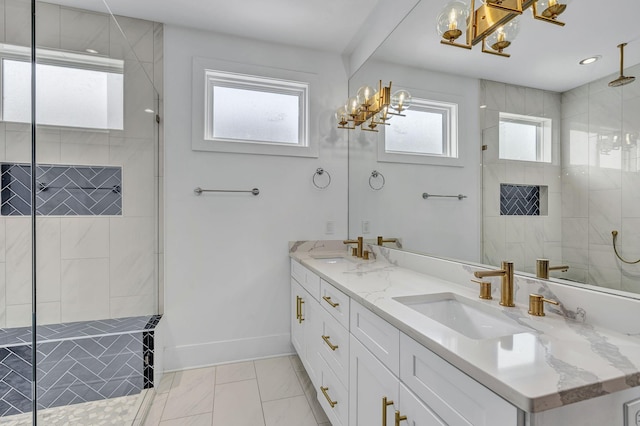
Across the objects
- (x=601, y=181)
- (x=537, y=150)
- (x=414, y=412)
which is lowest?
(x=414, y=412)

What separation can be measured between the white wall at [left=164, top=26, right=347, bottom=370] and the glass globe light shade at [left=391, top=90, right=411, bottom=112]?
727mm

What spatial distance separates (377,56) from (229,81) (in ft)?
3.91

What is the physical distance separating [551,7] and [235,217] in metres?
2.14

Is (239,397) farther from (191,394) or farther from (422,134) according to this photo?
(422,134)

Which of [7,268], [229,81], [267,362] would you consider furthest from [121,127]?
[267,362]

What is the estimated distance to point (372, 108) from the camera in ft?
7.09

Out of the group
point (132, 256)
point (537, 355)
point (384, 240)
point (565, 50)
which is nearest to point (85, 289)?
point (132, 256)

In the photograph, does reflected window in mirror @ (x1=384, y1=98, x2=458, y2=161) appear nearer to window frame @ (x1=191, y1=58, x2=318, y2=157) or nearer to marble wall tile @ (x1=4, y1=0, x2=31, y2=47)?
window frame @ (x1=191, y1=58, x2=318, y2=157)

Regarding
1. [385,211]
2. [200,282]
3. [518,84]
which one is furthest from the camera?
[200,282]

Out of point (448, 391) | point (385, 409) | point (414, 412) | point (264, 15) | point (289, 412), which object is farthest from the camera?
point (264, 15)

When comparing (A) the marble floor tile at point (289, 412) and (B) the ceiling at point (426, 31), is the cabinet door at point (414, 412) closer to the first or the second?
(A) the marble floor tile at point (289, 412)

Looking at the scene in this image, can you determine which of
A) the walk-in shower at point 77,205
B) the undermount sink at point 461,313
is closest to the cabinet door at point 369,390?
the undermount sink at point 461,313

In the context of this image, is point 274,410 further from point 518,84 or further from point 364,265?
point 518,84

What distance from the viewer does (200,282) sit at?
7.59 ft
